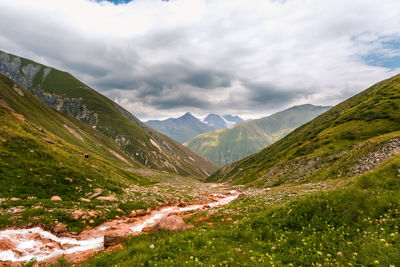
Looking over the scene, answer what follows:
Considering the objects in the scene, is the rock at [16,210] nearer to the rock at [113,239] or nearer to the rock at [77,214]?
the rock at [77,214]

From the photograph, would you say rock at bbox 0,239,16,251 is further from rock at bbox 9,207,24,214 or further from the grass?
the grass

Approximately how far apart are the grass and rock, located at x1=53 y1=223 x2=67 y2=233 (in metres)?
10.2

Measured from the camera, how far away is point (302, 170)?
6191 cm

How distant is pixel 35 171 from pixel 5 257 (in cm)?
2004

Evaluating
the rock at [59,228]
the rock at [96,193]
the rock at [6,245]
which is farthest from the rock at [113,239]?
the rock at [96,193]

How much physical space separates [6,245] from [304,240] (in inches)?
854

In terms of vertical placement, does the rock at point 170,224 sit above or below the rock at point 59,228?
above

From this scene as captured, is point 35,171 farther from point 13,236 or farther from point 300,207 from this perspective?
point 300,207

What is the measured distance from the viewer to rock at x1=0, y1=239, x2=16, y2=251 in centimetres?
1423

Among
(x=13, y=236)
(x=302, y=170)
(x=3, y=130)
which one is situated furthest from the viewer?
(x=302, y=170)

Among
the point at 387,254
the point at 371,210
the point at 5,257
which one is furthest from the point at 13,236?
the point at 371,210

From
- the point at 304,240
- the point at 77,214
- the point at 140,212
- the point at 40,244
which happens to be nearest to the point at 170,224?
the point at 304,240

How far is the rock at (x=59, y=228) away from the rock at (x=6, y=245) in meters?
3.66

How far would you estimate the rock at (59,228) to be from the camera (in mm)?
18466
